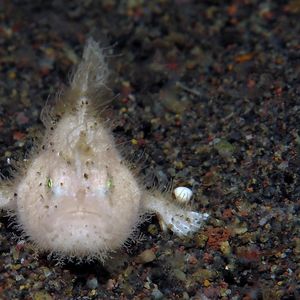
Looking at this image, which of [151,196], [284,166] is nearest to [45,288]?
[151,196]

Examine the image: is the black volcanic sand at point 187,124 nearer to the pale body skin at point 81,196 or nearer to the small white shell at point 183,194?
the small white shell at point 183,194

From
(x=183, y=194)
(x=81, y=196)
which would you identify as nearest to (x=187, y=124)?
(x=183, y=194)

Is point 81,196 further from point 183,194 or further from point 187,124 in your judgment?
point 187,124

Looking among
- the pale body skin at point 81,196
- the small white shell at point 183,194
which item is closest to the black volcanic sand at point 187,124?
the small white shell at point 183,194

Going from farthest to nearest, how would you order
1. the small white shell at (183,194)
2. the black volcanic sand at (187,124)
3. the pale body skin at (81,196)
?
1. the small white shell at (183,194)
2. the black volcanic sand at (187,124)
3. the pale body skin at (81,196)

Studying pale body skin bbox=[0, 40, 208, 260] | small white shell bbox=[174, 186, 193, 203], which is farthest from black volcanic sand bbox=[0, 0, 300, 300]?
pale body skin bbox=[0, 40, 208, 260]
